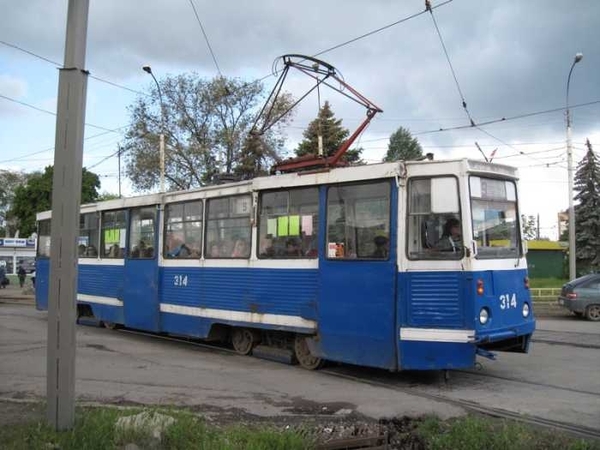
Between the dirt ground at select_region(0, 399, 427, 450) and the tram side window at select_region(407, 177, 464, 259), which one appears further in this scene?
the tram side window at select_region(407, 177, 464, 259)

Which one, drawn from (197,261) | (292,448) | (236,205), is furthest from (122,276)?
(292,448)

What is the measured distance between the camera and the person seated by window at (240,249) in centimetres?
1011

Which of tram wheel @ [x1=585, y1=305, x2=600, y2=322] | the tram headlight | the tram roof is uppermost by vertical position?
the tram roof

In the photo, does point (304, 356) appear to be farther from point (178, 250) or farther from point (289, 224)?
point (178, 250)

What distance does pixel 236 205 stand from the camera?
1045 centimetres

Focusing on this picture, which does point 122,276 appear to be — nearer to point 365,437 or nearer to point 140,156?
point 365,437

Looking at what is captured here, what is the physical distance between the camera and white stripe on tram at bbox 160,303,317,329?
9.09 meters

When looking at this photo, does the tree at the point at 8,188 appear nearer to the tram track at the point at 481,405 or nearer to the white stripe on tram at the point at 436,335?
the tram track at the point at 481,405

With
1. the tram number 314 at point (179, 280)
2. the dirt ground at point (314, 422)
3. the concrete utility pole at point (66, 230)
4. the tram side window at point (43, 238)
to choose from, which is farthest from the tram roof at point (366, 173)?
the tram side window at point (43, 238)

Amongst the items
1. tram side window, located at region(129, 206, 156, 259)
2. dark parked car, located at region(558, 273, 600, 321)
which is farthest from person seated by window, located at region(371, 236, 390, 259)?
dark parked car, located at region(558, 273, 600, 321)

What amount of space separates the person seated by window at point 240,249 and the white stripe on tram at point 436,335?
323cm

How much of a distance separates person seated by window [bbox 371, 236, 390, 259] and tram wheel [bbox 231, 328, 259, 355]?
10.4 feet

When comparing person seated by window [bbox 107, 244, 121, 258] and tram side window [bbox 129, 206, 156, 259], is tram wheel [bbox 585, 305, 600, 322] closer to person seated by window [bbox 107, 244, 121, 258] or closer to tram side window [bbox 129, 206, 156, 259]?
tram side window [bbox 129, 206, 156, 259]

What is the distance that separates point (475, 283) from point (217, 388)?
346 cm
